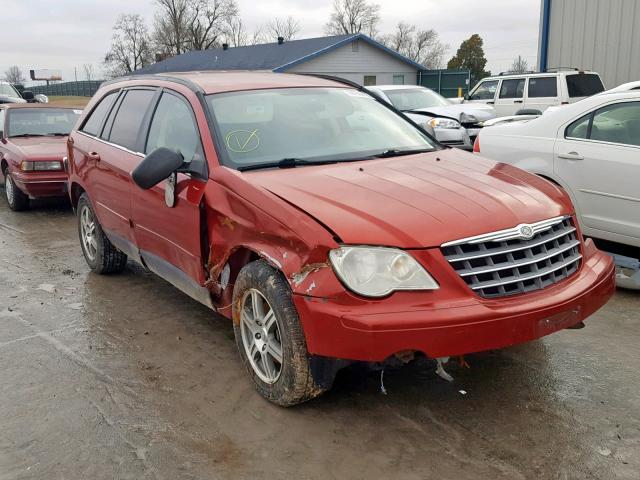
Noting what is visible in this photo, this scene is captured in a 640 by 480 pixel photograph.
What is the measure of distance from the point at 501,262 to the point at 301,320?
99 centimetres

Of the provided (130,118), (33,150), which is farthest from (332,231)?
(33,150)

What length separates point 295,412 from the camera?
3322 mm

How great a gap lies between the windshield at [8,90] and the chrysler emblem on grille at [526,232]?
21457 mm

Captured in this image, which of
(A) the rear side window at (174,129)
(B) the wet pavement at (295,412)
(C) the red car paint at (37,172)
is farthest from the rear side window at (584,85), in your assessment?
(A) the rear side window at (174,129)

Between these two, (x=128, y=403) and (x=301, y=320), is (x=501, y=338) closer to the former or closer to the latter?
(x=301, y=320)

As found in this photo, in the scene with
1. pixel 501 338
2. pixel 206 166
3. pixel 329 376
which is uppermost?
pixel 206 166

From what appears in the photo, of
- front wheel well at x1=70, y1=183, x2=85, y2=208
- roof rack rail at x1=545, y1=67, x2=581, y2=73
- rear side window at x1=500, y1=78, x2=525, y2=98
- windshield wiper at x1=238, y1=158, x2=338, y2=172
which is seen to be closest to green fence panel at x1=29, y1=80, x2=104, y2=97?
rear side window at x1=500, y1=78, x2=525, y2=98

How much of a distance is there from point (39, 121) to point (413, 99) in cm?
728

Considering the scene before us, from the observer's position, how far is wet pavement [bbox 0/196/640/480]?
287cm

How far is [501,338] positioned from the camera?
2.83 m

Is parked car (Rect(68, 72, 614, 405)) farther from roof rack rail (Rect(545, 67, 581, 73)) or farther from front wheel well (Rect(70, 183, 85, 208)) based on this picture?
roof rack rail (Rect(545, 67, 581, 73))

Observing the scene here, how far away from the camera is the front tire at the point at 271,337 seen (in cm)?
305

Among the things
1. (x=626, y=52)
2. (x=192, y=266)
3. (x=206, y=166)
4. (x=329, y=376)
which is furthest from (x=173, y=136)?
(x=626, y=52)

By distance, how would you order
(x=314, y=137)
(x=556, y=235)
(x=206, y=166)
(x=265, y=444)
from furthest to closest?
(x=314, y=137), (x=206, y=166), (x=556, y=235), (x=265, y=444)
